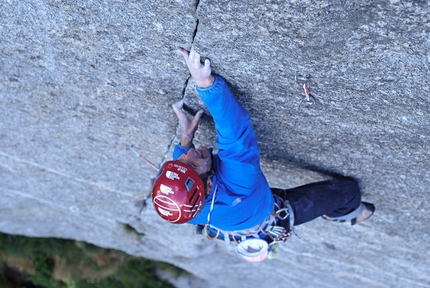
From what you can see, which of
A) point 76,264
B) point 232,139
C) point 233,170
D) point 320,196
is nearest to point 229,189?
point 233,170

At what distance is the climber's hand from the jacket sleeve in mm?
46

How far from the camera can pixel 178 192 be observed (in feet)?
9.39

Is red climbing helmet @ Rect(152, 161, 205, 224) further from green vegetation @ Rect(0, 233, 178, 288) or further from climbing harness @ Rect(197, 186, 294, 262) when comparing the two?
green vegetation @ Rect(0, 233, 178, 288)

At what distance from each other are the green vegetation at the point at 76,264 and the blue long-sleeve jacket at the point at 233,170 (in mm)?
4104

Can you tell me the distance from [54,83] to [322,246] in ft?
11.6

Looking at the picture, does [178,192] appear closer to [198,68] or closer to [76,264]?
[198,68]

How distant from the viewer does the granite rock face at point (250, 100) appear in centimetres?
245

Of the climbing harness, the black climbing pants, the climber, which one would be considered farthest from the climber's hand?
the black climbing pants

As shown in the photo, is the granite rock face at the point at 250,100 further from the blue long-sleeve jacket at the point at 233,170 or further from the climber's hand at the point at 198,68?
the blue long-sleeve jacket at the point at 233,170

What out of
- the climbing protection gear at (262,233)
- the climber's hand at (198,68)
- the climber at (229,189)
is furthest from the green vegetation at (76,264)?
the climber's hand at (198,68)

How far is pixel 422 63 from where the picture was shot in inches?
94.7

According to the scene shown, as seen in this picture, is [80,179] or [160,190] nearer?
[160,190]

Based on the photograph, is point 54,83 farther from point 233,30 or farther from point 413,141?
point 413,141

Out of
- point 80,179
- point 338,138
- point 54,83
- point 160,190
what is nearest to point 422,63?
point 338,138
